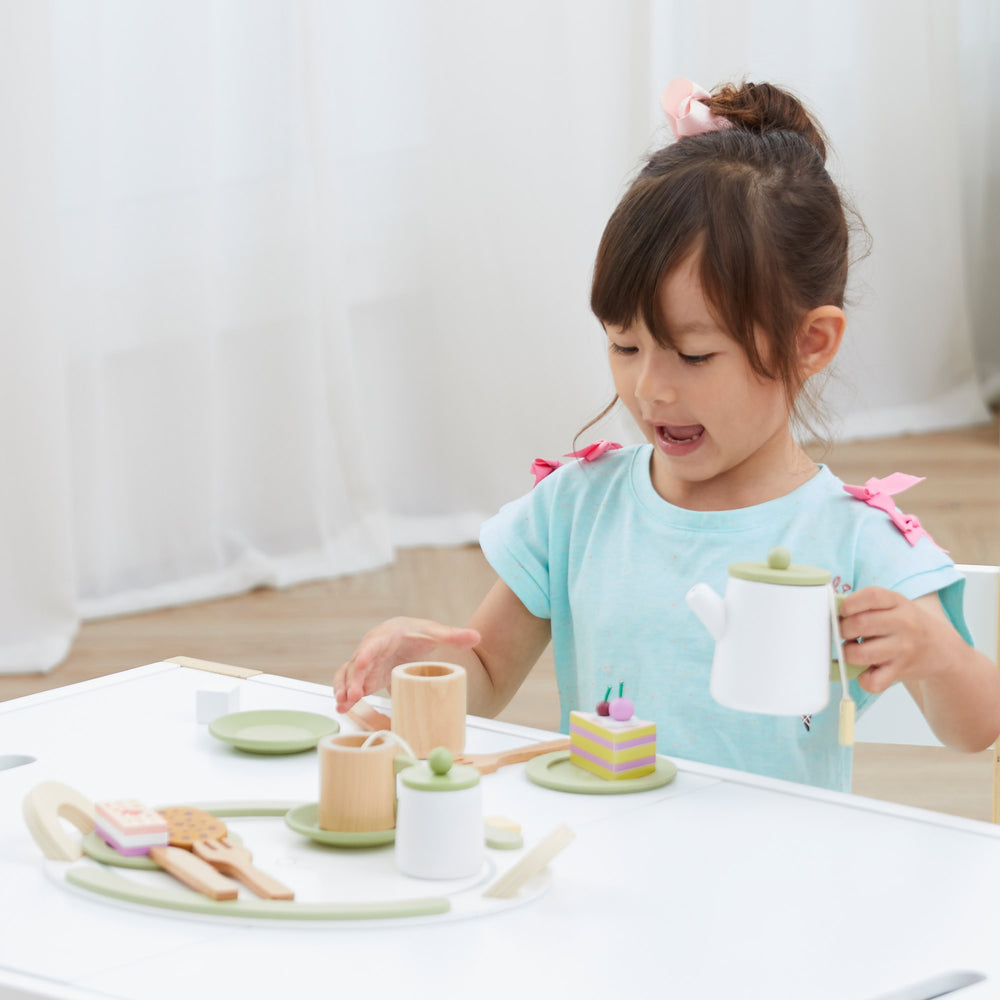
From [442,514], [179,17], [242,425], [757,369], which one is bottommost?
[442,514]

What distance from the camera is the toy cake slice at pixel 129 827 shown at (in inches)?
28.1

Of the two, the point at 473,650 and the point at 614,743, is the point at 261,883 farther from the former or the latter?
the point at 473,650

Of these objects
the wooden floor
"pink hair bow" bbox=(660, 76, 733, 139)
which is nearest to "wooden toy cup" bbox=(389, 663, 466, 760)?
"pink hair bow" bbox=(660, 76, 733, 139)

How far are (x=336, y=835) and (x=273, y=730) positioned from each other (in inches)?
8.0

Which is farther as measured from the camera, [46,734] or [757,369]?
[757,369]

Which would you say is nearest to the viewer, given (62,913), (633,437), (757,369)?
(62,913)

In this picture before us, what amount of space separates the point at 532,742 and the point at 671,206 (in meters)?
0.41

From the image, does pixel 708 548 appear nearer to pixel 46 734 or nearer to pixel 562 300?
pixel 46 734

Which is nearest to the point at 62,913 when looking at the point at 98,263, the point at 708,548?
the point at 708,548

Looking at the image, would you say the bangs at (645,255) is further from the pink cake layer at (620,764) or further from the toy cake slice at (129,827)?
the toy cake slice at (129,827)

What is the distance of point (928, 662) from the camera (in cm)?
90

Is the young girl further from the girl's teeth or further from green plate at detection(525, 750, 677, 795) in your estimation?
green plate at detection(525, 750, 677, 795)

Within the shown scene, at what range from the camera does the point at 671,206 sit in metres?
1.07

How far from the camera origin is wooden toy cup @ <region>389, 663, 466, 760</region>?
88 cm
